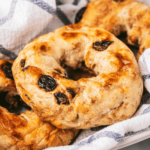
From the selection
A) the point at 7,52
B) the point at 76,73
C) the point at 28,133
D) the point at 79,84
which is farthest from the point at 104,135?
the point at 7,52

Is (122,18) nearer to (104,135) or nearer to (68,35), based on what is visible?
(68,35)

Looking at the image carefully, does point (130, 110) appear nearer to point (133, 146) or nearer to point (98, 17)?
point (133, 146)

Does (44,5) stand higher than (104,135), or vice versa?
(44,5)

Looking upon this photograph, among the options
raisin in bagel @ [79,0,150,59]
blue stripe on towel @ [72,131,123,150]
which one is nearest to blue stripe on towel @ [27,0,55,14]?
raisin in bagel @ [79,0,150,59]

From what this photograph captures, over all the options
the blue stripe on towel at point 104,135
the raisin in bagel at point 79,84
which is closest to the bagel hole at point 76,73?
the raisin in bagel at point 79,84

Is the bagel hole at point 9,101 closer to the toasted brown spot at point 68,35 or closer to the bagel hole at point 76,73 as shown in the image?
the bagel hole at point 76,73

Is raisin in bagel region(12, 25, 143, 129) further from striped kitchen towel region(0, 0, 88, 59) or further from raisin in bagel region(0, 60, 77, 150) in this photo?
striped kitchen towel region(0, 0, 88, 59)

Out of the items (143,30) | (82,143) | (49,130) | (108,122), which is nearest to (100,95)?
(108,122)
